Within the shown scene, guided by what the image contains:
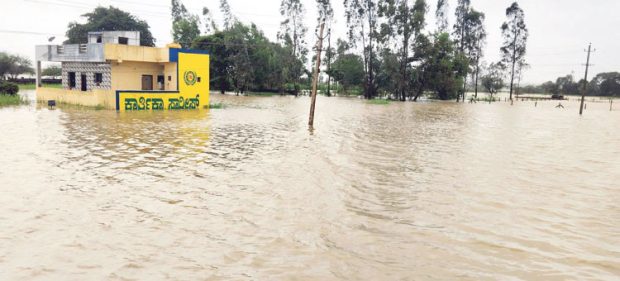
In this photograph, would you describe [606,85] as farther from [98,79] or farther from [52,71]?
[52,71]

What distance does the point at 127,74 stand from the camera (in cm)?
3709

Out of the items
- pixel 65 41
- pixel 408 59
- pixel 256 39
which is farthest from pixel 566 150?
pixel 65 41

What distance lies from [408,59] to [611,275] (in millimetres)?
72576

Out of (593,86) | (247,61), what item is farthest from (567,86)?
(247,61)

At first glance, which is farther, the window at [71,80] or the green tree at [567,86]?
the green tree at [567,86]

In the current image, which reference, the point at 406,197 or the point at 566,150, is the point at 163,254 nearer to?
the point at 406,197

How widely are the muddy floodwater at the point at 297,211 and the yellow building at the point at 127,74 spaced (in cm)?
1528

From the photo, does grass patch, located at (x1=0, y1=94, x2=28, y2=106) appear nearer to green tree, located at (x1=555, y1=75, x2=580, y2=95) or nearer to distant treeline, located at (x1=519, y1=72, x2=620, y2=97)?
distant treeline, located at (x1=519, y1=72, x2=620, y2=97)

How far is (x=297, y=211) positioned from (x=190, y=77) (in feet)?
103

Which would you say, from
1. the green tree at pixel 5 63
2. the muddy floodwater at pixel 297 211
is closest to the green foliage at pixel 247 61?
the green tree at pixel 5 63

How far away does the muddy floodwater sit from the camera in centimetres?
695

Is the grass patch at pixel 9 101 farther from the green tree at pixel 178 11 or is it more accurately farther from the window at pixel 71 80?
the green tree at pixel 178 11

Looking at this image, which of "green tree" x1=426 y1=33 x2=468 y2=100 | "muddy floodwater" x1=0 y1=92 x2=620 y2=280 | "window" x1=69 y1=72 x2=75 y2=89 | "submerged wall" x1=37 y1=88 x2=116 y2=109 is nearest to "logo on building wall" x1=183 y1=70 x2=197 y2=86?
"submerged wall" x1=37 y1=88 x2=116 y2=109

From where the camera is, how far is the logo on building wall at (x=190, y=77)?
38.4 metres
